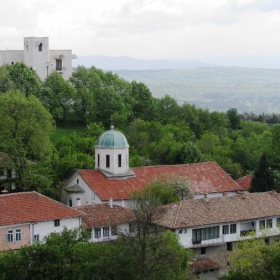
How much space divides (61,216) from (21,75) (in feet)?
139

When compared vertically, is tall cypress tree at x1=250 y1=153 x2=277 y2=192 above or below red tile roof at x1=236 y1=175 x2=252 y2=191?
above

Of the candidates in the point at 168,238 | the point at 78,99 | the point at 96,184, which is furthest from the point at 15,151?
the point at 78,99

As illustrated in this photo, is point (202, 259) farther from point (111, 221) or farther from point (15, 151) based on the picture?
point (15, 151)

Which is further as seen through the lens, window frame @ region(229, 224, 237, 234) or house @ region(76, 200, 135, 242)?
window frame @ region(229, 224, 237, 234)

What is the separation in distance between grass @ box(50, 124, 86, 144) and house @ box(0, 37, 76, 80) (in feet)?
40.6

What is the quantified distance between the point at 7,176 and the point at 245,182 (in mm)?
24102

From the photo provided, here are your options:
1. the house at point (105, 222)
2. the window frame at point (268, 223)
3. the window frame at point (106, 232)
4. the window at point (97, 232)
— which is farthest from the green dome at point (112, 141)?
the window frame at point (268, 223)

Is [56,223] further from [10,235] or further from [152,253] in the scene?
[152,253]

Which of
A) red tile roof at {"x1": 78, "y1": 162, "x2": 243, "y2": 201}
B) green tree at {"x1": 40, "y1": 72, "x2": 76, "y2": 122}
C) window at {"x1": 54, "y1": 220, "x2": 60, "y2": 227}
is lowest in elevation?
window at {"x1": 54, "y1": 220, "x2": 60, "y2": 227}

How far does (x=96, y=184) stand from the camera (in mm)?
68312

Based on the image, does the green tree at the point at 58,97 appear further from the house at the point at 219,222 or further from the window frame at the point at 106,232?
the window frame at the point at 106,232

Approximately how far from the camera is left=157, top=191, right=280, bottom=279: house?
194 ft

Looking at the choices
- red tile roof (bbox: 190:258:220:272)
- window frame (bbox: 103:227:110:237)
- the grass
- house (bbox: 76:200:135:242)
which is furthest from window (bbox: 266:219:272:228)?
the grass

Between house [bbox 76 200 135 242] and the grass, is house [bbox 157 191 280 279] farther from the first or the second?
A: the grass
